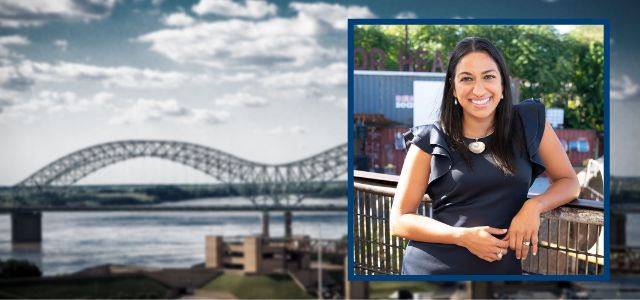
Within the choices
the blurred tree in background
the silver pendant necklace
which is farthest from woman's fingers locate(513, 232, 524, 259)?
the blurred tree in background

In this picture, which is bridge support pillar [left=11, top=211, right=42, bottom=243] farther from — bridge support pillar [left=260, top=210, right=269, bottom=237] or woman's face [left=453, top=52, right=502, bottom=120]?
woman's face [left=453, top=52, right=502, bottom=120]

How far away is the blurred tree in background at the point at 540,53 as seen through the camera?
9.04ft

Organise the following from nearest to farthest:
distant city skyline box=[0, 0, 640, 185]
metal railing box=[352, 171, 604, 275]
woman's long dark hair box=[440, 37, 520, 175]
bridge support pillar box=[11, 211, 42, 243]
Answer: woman's long dark hair box=[440, 37, 520, 175] < metal railing box=[352, 171, 604, 275] < distant city skyline box=[0, 0, 640, 185] < bridge support pillar box=[11, 211, 42, 243]

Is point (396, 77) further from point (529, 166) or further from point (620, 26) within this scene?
point (620, 26)

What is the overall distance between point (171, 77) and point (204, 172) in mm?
1401

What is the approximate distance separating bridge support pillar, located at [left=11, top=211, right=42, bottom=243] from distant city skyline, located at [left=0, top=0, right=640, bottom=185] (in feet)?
2.09

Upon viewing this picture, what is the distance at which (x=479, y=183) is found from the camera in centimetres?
259

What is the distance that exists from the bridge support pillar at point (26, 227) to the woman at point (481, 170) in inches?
339

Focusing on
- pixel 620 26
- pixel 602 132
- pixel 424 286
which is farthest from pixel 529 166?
pixel 424 286

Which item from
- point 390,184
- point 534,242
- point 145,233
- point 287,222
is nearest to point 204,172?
point 145,233

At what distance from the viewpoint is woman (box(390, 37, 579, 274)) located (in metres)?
2.59

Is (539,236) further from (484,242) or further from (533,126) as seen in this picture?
(533,126)

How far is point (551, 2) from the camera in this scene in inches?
297

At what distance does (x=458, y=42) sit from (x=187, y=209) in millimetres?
8107
